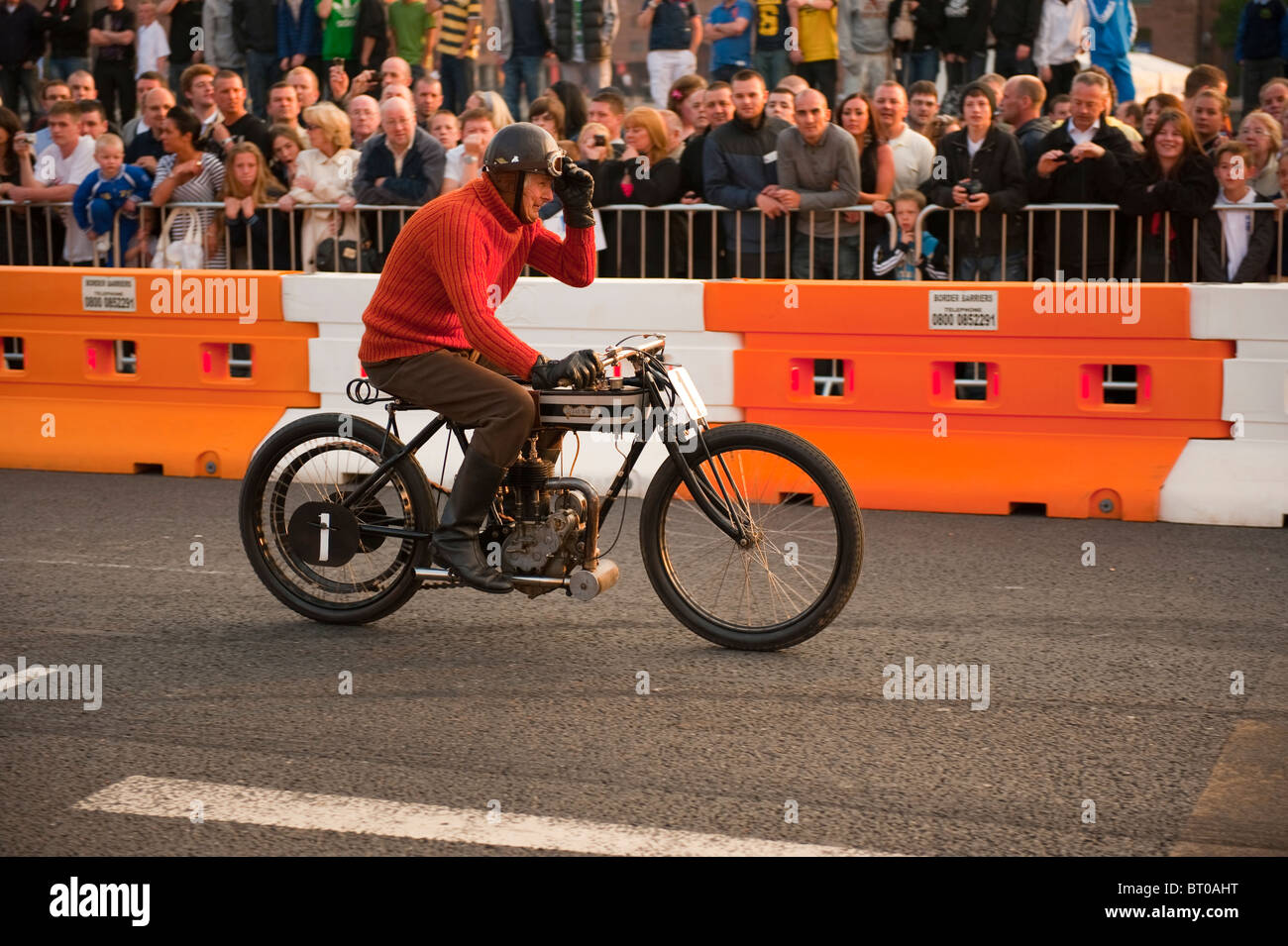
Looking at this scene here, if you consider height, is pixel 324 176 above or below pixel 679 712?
above

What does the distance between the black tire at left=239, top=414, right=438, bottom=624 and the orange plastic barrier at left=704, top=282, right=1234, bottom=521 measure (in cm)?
340

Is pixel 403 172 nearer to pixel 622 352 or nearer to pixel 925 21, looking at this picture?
pixel 925 21

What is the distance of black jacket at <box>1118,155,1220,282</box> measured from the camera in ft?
34.5

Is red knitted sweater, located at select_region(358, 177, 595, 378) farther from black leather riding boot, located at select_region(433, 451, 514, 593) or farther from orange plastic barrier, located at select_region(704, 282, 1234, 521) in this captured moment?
orange plastic barrier, located at select_region(704, 282, 1234, 521)

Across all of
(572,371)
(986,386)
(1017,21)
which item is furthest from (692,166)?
(572,371)

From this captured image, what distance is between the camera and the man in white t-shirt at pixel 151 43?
18.3 m

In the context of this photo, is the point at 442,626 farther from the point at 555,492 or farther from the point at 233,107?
the point at 233,107

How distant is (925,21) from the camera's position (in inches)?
600

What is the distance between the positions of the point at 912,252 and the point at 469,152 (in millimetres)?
3406

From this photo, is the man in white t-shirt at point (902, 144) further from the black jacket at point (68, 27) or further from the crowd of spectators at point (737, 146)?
the black jacket at point (68, 27)

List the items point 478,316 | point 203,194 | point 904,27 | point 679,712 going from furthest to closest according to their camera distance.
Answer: point 904,27 → point 203,194 → point 478,316 → point 679,712

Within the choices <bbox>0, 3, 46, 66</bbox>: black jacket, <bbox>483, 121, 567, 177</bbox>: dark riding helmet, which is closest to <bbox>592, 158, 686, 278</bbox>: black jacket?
<bbox>483, 121, 567, 177</bbox>: dark riding helmet

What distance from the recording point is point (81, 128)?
14.5 meters
